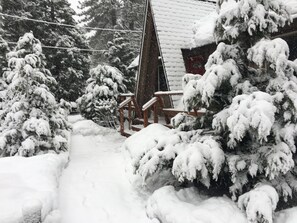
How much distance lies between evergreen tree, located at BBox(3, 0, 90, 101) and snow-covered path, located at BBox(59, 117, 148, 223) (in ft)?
46.0

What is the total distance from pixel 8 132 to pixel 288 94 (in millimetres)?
7083

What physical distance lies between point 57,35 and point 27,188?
20.4 m

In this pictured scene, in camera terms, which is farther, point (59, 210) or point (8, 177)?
point (8, 177)

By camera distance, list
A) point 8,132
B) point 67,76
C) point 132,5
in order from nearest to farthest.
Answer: point 8,132 < point 67,76 < point 132,5

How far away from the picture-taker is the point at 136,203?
503 cm

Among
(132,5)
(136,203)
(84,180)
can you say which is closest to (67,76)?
(132,5)

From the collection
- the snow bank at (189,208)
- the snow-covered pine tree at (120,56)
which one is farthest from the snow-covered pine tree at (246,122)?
the snow-covered pine tree at (120,56)

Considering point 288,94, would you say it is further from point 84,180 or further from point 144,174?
point 84,180

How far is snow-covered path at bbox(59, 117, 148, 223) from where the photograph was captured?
4.47 meters

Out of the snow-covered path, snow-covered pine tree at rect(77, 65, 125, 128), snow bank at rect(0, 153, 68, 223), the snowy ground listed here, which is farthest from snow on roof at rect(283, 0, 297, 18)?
snow-covered pine tree at rect(77, 65, 125, 128)

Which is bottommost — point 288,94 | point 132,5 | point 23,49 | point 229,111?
point 229,111

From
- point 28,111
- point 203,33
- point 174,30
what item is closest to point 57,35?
point 174,30

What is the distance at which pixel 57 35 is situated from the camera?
2272 centimetres

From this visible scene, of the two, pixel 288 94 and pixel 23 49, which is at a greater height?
pixel 23 49
